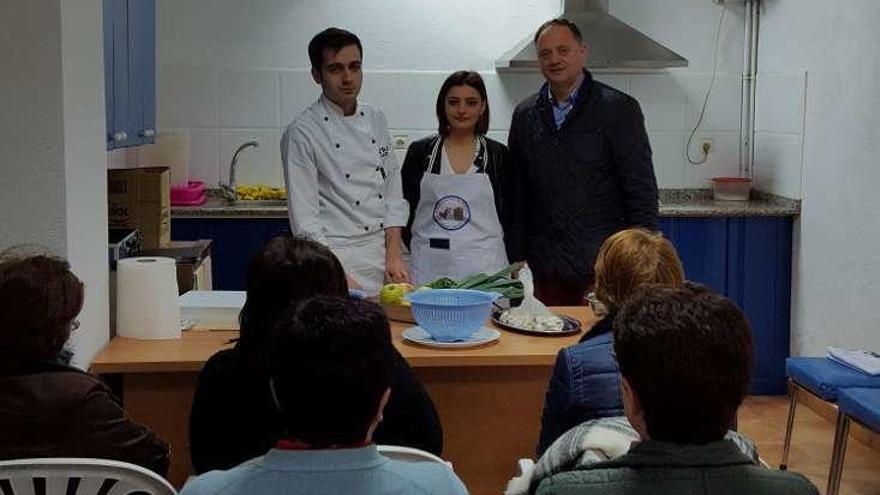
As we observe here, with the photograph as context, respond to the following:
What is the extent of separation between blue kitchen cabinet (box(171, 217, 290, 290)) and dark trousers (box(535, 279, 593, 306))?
1.48 meters

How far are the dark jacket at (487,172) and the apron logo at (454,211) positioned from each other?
104 mm

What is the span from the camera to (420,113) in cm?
509

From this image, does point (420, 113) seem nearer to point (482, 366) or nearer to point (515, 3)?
point (515, 3)

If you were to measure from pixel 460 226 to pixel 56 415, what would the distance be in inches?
73.2

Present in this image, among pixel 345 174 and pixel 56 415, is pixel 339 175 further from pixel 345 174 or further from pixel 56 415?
pixel 56 415

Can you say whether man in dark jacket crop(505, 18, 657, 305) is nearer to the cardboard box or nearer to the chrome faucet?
the cardboard box

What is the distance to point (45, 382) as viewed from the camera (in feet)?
5.73

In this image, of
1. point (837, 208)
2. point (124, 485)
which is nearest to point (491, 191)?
point (837, 208)

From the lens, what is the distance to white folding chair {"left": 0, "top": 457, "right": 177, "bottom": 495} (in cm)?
148

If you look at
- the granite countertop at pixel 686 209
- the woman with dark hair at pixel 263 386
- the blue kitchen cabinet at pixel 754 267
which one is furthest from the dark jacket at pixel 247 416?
the blue kitchen cabinet at pixel 754 267

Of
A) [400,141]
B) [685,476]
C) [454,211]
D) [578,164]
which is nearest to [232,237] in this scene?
[400,141]

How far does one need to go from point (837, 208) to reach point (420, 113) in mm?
1923

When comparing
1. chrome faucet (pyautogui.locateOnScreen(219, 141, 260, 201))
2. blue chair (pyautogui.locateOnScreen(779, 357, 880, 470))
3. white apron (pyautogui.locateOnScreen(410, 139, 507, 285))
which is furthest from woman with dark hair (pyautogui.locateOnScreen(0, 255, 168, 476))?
chrome faucet (pyautogui.locateOnScreen(219, 141, 260, 201))

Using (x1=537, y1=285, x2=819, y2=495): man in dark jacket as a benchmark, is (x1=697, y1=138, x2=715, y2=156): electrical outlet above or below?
above
